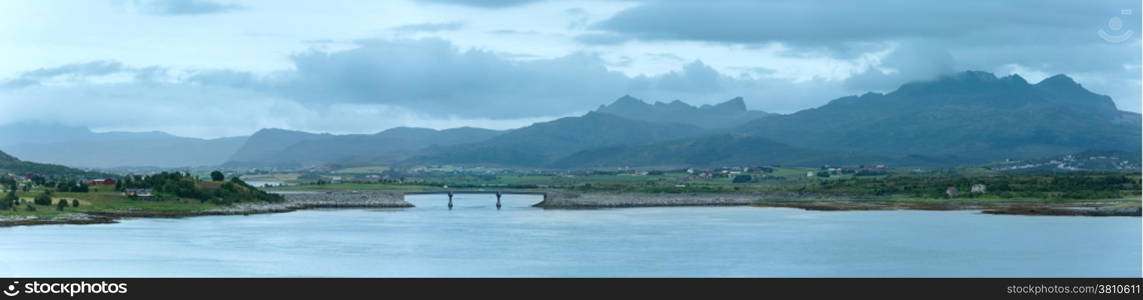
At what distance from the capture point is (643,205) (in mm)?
138875

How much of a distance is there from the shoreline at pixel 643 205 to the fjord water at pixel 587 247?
384 centimetres

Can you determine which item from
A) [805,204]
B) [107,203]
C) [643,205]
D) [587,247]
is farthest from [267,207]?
[587,247]

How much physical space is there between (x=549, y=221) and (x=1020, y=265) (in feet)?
152

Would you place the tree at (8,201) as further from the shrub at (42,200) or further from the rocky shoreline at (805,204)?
the rocky shoreline at (805,204)

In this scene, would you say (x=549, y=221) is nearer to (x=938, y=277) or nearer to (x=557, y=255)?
(x=557, y=255)

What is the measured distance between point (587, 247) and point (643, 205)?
66275 millimetres

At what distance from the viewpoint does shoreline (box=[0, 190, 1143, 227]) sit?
103m

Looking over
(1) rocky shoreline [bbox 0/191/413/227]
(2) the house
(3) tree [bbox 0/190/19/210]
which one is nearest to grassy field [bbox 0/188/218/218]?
(3) tree [bbox 0/190/19/210]

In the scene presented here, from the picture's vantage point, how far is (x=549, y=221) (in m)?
103

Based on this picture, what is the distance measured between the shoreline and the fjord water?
12.6 ft

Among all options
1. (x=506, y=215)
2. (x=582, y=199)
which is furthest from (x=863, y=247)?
(x=582, y=199)

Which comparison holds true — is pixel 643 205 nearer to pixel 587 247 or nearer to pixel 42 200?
pixel 42 200

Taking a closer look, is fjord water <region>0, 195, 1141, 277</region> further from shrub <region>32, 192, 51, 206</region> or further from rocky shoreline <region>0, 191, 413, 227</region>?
shrub <region>32, 192, 51, 206</region>
